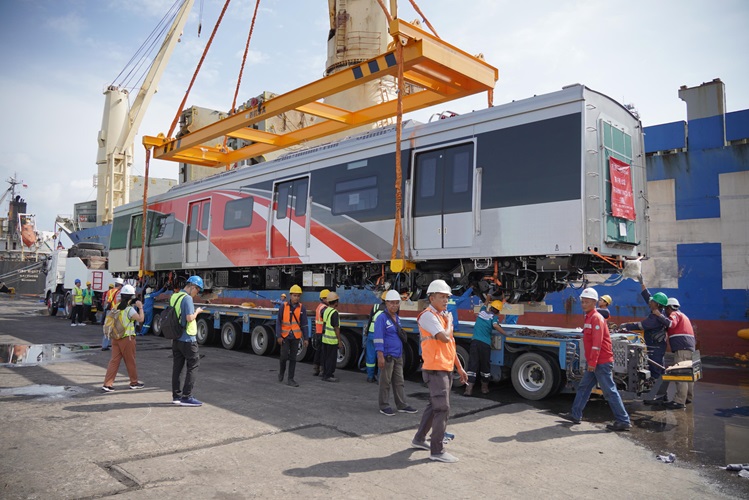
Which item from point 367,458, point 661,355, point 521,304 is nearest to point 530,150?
point 521,304

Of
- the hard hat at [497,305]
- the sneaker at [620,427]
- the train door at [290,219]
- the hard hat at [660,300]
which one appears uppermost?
the train door at [290,219]

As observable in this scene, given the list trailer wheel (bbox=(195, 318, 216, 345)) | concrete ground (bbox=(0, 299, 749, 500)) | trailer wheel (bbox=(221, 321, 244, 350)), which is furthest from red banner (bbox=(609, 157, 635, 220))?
trailer wheel (bbox=(195, 318, 216, 345))

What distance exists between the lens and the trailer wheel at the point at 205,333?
15312 millimetres

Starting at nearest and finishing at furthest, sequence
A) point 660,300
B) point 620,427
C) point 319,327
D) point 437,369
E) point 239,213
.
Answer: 1. point 437,369
2. point 620,427
3. point 660,300
4. point 319,327
5. point 239,213

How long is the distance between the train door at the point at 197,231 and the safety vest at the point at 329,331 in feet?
19.8

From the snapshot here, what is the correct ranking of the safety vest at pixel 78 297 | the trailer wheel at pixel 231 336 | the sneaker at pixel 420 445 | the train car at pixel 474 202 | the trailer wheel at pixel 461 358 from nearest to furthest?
the sneaker at pixel 420 445 < the train car at pixel 474 202 < the trailer wheel at pixel 461 358 < the trailer wheel at pixel 231 336 < the safety vest at pixel 78 297

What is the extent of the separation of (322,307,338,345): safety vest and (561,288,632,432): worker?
4.40m

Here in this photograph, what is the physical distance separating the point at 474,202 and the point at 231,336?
8.49m

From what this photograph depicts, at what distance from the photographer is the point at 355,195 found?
10617 mm

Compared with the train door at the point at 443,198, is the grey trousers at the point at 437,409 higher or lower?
lower

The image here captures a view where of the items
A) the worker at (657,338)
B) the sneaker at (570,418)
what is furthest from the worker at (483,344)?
the worker at (657,338)

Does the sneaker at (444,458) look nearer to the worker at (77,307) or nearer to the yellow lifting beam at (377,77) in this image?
the yellow lifting beam at (377,77)

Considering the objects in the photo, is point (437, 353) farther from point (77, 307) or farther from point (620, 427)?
point (77, 307)

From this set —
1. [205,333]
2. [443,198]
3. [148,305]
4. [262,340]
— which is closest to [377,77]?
[443,198]
